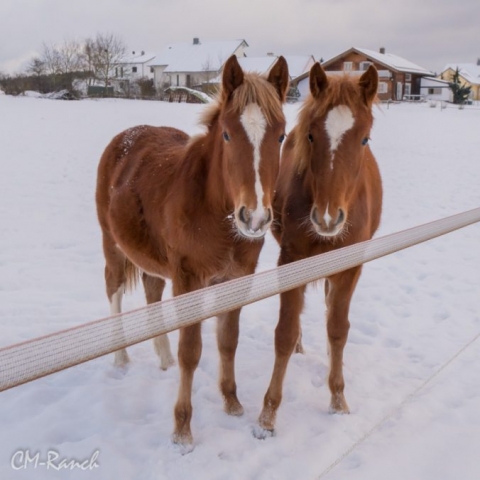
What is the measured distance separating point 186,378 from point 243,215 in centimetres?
128

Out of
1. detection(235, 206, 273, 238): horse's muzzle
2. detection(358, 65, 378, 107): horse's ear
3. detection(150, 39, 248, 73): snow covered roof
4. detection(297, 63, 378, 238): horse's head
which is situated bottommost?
detection(235, 206, 273, 238): horse's muzzle

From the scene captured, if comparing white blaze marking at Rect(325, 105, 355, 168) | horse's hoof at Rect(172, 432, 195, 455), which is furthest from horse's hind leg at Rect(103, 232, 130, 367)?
white blaze marking at Rect(325, 105, 355, 168)

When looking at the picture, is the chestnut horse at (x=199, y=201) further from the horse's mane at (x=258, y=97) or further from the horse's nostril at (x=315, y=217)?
the horse's nostril at (x=315, y=217)

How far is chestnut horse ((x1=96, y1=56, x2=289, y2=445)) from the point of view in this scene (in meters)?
2.48

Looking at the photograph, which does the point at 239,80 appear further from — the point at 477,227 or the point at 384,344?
the point at 477,227

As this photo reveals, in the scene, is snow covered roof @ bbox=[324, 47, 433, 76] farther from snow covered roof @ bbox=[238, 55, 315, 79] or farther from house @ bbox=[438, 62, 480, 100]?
house @ bbox=[438, 62, 480, 100]

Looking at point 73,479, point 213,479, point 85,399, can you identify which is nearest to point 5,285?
point 85,399

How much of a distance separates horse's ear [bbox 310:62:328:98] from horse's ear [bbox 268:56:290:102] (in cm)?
25

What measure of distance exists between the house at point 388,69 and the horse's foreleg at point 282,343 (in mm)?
37019

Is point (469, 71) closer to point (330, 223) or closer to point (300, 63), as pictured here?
point (300, 63)

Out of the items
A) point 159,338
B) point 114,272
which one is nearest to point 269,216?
point 159,338

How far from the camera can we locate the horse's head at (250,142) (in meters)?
2.38

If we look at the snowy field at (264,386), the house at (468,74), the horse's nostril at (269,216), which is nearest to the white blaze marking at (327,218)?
the horse's nostril at (269,216)

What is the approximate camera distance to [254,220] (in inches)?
92.6
